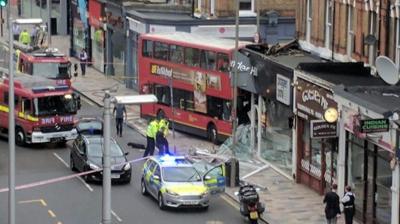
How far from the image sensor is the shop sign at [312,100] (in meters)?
35.9

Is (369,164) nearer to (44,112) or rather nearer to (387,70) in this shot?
(387,70)

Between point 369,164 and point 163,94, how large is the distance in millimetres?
18563

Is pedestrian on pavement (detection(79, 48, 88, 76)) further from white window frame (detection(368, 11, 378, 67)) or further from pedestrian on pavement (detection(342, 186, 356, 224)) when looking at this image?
pedestrian on pavement (detection(342, 186, 356, 224))

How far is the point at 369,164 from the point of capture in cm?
3400

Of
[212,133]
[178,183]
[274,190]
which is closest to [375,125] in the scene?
[178,183]

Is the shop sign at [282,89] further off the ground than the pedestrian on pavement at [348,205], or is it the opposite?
the shop sign at [282,89]

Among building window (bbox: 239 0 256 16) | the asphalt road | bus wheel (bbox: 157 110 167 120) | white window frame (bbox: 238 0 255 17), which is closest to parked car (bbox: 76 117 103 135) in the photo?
the asphalt road

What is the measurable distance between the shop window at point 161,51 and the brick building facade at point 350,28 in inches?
308

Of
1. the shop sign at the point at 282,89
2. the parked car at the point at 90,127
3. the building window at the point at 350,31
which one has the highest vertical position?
the building window at the point at 350,31

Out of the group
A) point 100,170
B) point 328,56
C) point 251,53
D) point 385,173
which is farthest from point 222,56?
point 385,173

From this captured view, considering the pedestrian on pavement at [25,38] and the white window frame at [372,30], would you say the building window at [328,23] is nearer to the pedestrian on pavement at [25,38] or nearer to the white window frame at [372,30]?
the white window frame at [372,30]

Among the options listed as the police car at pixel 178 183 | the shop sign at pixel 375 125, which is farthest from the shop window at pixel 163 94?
the shop sign at pixel 375 125

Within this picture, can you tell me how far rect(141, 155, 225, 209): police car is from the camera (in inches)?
1369

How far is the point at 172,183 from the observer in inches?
1380
